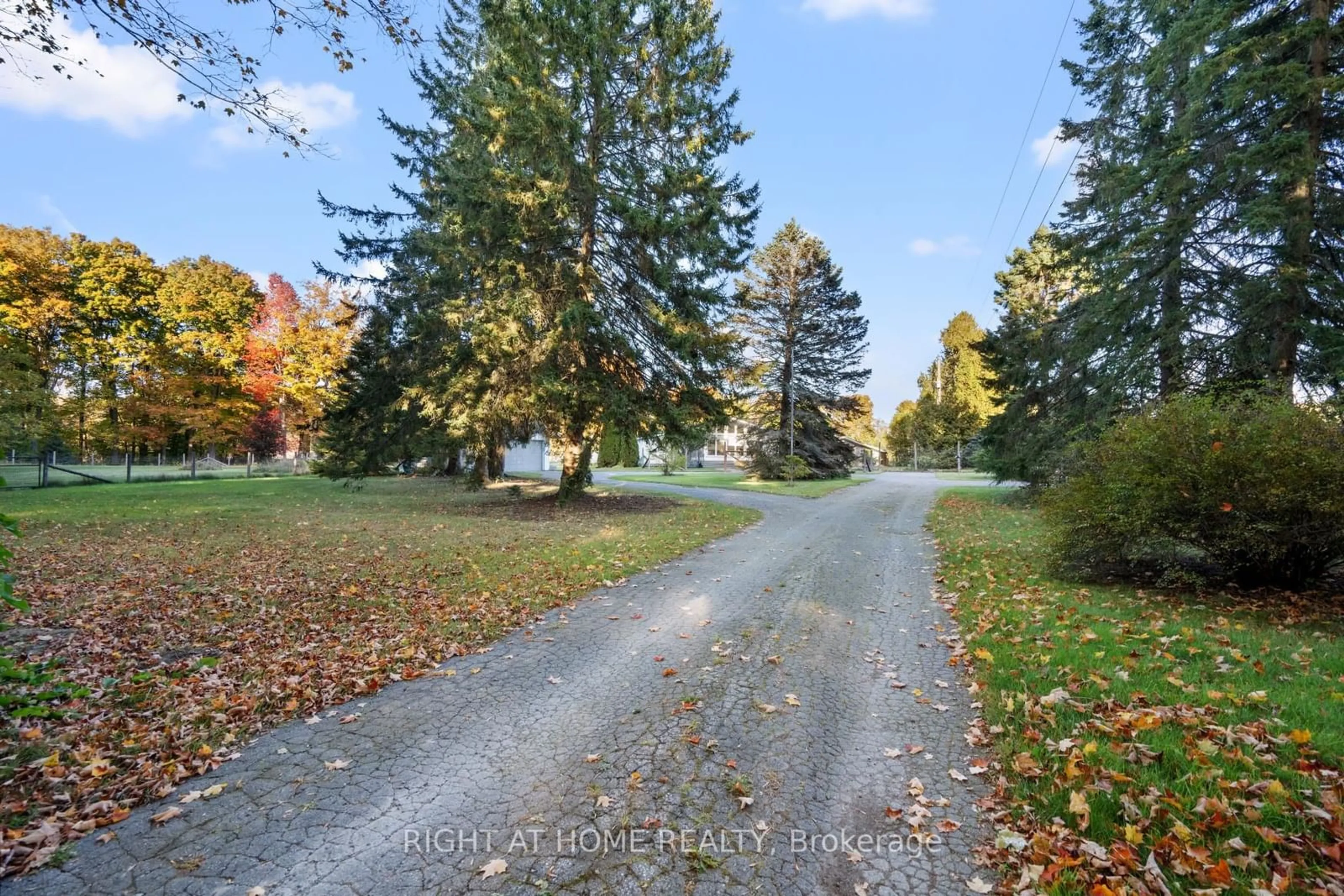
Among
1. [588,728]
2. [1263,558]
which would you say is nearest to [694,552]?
[588,728]

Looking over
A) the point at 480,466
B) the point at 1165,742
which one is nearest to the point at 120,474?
the point at 480,466

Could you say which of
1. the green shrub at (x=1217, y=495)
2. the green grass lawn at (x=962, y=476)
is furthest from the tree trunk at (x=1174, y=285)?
the green grass lawn at (x=962, y=476)

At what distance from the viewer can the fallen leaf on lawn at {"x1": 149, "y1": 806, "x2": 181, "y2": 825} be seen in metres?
2.84

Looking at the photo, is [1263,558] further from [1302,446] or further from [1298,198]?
[1298,198]

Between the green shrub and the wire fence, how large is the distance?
905 inches

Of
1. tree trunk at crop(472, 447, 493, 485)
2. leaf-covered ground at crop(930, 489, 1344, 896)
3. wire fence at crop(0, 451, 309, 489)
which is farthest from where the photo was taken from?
wire fence at crop(0, 451, 309, 489)

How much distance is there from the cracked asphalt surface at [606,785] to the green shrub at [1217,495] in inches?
126

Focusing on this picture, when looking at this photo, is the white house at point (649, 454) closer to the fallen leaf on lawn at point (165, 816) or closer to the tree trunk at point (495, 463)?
the tree trunk at point (495, 463)

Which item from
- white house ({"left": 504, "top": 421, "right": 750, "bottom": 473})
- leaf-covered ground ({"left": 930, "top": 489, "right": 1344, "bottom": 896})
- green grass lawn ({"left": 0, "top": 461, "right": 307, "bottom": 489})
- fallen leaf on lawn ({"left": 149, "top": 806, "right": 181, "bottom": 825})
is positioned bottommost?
fallen leaf on lawn ({"left": 149, "top": 806, "right": 181, "bottom": 825})

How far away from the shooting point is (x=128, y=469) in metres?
23.6

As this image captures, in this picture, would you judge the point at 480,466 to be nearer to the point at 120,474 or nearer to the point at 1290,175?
the point at 1290,175

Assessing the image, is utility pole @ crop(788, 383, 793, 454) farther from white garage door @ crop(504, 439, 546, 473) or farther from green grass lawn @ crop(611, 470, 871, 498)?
white garage door @ crop(504, 439, 546, 473)

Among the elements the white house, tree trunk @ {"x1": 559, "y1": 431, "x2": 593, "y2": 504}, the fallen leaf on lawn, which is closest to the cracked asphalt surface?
the fallen leaf on lawn

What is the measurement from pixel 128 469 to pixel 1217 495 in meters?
33.9
